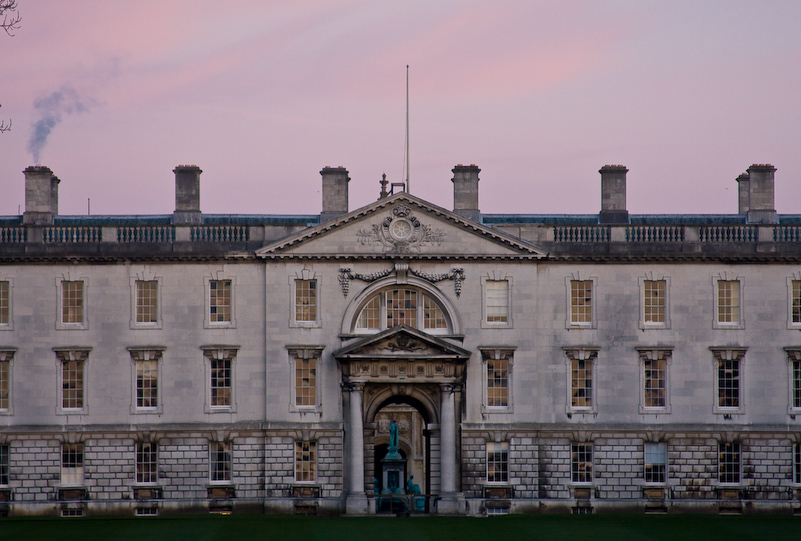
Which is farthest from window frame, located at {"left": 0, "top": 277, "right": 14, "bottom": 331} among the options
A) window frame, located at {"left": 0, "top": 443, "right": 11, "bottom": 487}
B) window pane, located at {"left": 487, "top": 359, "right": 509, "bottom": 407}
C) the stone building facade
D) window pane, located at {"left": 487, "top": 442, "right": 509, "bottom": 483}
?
window pane, located at {"left": 487, "top": 442, "right": 509, "bottom": 483}

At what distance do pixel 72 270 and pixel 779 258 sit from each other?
26418 mm

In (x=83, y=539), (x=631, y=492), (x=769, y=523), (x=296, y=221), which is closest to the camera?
(x=83, y=539)

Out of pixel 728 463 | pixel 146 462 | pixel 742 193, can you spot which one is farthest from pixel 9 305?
pixel 742 193

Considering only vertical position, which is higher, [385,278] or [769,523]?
[385,278]

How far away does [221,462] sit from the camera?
47.8 m

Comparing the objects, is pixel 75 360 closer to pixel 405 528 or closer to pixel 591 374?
pixel 405 528

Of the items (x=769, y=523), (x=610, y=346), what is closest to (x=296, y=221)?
(x=610, y=346)

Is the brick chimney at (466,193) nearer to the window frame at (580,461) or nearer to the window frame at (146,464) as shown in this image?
the window frame at (580,461)

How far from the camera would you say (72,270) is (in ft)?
159

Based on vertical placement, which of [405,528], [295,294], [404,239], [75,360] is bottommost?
[405,528]

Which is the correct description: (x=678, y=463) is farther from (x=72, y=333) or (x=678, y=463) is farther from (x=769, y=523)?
(x=72, y=333)

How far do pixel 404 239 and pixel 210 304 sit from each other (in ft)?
25.1

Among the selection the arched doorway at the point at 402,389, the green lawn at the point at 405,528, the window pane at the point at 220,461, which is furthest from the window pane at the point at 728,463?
the window pane at the point at 220,461

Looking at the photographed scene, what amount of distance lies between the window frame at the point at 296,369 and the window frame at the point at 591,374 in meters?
9.18
